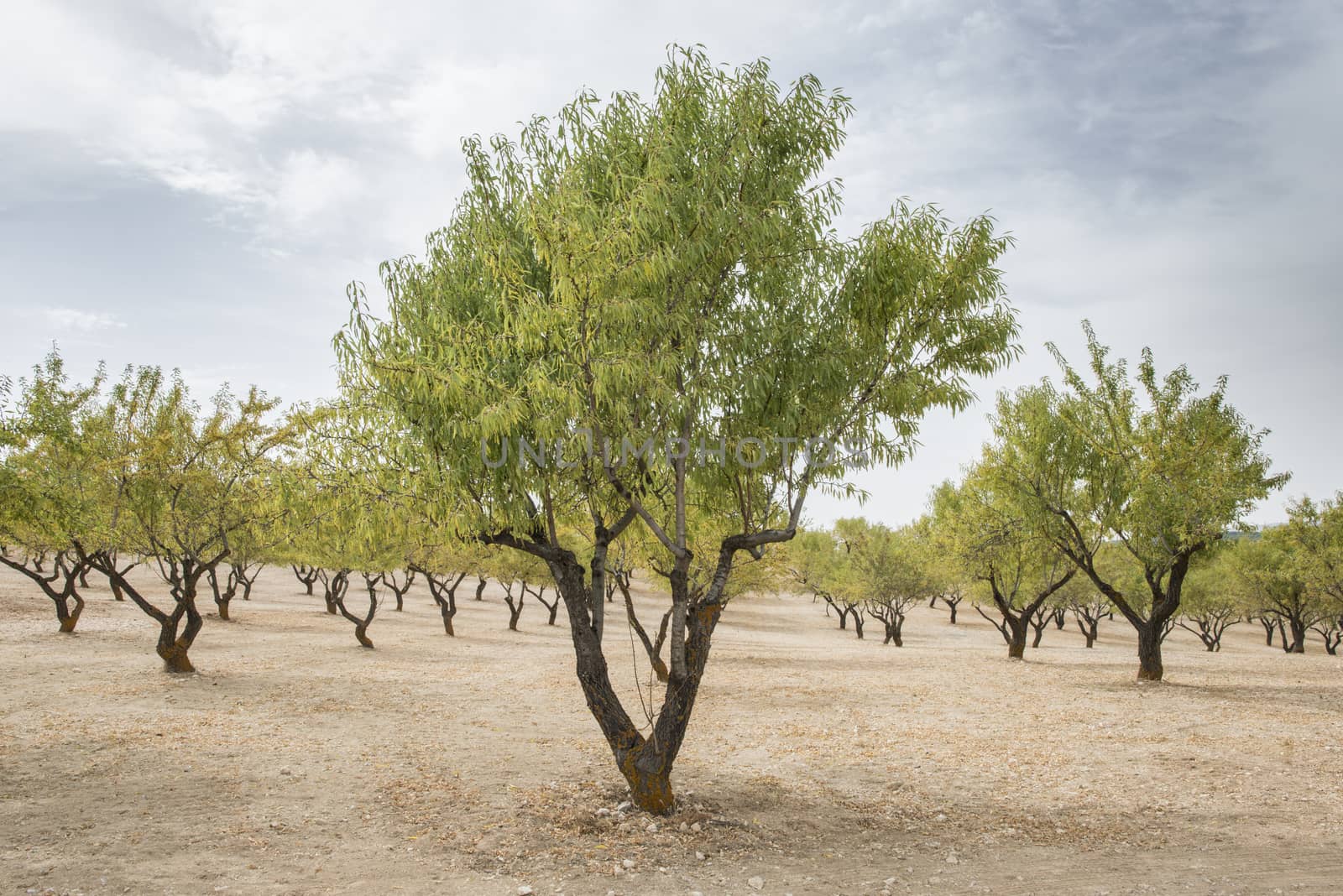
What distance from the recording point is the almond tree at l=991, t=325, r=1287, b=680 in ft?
66.7

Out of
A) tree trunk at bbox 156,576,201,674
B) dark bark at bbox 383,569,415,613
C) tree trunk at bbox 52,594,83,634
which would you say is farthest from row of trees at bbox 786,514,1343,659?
tree trunk at bbox 52,594,83,634

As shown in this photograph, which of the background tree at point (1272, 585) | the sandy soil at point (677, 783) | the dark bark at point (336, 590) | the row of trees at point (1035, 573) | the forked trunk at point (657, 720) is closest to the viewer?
the sandy soil at point (677, 783)

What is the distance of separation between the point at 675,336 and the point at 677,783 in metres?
6.38

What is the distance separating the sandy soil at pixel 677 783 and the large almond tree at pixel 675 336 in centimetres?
185

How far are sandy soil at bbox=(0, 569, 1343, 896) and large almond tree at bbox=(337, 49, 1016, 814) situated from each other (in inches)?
73.0

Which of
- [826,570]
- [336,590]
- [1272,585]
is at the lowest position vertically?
[336,590]

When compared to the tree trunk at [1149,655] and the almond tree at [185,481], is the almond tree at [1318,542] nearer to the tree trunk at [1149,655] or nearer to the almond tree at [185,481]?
the tree trunk at [1149,655]

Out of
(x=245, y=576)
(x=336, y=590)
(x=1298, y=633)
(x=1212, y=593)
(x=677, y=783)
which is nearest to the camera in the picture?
(x=677, y=783)

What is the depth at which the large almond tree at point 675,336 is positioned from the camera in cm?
848

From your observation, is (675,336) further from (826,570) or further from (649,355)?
(826,570)

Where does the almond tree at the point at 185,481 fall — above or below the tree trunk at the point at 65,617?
above

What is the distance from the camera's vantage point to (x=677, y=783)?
11.1 metres

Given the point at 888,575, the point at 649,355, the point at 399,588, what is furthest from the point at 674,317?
the point at 399,588

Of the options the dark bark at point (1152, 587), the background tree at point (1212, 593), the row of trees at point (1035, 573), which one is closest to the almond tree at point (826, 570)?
the row of trees at point (1035, 573)
